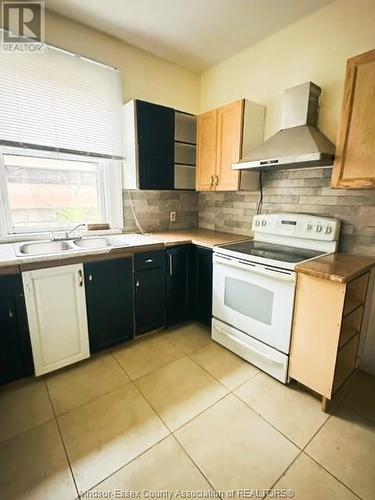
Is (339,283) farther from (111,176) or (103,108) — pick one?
(103,108)

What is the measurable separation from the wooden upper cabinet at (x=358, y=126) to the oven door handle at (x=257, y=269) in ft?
2.31

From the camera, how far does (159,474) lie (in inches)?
47.6

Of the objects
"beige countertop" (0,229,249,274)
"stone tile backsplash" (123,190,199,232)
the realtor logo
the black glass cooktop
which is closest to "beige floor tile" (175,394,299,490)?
the black glass cooktop

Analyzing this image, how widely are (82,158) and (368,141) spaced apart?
2268mm

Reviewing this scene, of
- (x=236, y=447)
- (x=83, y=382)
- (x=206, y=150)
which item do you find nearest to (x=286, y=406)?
(x=236, y=447)

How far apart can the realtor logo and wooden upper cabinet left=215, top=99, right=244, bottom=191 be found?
1.58 metres

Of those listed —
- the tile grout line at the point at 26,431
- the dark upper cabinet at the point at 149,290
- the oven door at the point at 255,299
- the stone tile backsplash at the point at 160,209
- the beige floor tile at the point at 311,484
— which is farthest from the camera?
the stone tile backsplash at the point at 160,209

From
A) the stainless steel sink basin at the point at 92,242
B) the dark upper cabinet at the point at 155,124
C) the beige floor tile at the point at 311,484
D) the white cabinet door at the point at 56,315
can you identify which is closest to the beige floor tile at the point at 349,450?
the beige floor tile at the point at 311,484

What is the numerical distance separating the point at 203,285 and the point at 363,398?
56.8 inches

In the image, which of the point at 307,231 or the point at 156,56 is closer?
the point at 307,231

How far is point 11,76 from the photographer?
6.11 ft

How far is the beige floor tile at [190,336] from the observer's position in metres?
2.24

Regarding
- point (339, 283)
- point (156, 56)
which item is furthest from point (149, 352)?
point (156, 56)

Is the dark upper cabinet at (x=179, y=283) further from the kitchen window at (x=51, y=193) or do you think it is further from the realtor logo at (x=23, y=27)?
the realtor logo at (x=23, y=27)
